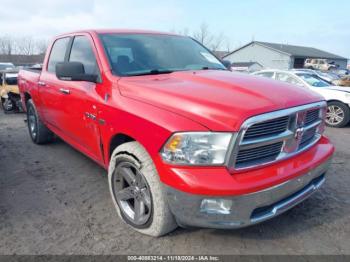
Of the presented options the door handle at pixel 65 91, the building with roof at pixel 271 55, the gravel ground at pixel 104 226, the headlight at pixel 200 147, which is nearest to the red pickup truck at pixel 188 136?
the headlight at pixel 200 147

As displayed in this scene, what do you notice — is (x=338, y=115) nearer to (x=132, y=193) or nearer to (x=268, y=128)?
(x=268, y=128)

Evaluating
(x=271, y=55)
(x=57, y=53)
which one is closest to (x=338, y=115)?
(x=57, y=53)

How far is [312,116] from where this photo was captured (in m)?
2.80

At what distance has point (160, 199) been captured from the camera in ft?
7.86

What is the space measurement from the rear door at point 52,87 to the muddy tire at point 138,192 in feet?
5.38

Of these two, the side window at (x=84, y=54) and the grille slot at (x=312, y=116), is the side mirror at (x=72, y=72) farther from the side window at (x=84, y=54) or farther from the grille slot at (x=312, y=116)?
the grille slot at (x=312, y=116)

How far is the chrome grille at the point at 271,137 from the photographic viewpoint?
2.18 metres

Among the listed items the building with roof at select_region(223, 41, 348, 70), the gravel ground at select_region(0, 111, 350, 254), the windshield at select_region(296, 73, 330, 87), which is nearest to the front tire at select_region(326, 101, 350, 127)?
the windshield at select_region(296, 73, 330, 87)

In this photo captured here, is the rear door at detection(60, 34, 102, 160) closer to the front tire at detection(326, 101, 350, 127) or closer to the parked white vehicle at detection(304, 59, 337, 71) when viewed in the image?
the front tire at detection(326, 101, 350, 127)

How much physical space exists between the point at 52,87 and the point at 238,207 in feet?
10.6

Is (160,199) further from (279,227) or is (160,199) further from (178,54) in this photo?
(178,54)

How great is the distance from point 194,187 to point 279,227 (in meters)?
1.26

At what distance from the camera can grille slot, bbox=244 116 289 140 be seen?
7.23 feet

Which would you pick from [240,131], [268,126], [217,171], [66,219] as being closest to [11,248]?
[66,219]
